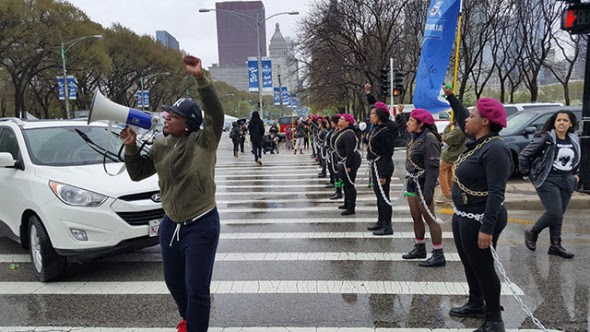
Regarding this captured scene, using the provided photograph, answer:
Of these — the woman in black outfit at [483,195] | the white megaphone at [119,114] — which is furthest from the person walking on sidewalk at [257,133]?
A: the woman in black outfit at [483,195]

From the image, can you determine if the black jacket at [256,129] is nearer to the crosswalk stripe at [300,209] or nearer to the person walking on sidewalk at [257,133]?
the person walking on sidewalk at [257,133]

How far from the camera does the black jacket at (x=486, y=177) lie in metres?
3.41

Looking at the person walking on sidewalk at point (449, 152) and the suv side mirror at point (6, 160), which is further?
the person walking on sidewalk at point (449, 152)

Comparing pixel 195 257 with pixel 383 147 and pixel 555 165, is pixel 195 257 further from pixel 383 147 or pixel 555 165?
pixel 555 165

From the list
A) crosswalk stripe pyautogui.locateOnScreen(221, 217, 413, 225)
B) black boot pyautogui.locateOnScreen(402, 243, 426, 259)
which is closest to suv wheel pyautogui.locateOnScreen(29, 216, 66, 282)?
crosswalk stripe pyautogui.locateOnScreen(221, 217, 413, 225)

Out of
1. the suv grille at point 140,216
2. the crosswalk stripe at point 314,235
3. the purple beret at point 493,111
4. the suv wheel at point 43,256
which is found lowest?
the crosswalk stripe at point 314,235

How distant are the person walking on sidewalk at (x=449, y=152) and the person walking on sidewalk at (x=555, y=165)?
3.76ft

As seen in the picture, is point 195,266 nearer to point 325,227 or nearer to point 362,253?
point 362,253

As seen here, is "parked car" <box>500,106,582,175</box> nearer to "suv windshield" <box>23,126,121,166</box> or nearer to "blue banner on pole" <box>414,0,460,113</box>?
"blue banner on pole" <box>414,0,460,113</box>

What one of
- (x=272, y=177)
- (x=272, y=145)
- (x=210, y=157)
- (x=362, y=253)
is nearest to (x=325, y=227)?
(x=362, y=253)

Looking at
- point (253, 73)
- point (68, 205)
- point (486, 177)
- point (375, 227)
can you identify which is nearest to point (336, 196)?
point (375, 227)

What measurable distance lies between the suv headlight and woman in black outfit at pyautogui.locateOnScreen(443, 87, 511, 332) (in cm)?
365

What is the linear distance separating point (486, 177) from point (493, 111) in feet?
1.73

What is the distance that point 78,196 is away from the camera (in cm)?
492
